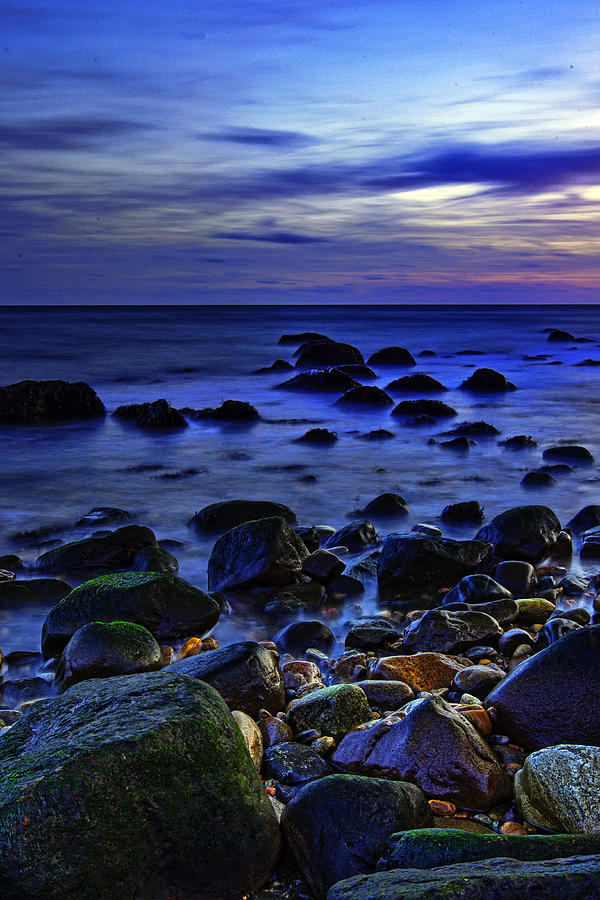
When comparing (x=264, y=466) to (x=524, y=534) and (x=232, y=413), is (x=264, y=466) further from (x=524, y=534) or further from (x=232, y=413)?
(x=524, y=534)

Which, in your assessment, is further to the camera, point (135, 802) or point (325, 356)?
point (325, 356)

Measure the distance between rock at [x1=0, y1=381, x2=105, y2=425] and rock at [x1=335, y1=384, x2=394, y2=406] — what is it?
18.6 feet

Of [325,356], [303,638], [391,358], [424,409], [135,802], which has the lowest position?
[303,638]

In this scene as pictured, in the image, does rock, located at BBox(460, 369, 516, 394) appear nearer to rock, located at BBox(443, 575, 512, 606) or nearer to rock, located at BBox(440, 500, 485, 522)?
rock, located at BBox(440, 500, 485, 522)

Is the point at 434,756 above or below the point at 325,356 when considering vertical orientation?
below

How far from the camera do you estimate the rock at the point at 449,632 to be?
4797mm

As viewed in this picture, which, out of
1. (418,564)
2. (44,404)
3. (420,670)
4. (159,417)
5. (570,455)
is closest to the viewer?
(420,670)

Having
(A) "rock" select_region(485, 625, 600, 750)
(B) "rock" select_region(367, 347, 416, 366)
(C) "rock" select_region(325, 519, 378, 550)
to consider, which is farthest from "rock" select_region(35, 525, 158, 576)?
(B) "rock" select_region(367, 347, 416, 366)

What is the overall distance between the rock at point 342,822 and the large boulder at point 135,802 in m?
0.12

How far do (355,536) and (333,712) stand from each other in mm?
3637

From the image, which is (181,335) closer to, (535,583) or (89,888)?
(535,583)

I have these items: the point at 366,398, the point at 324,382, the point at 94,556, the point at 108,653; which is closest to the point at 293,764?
the point at 108,653

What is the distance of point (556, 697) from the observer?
356 centimetres

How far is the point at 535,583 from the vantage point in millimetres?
6086
